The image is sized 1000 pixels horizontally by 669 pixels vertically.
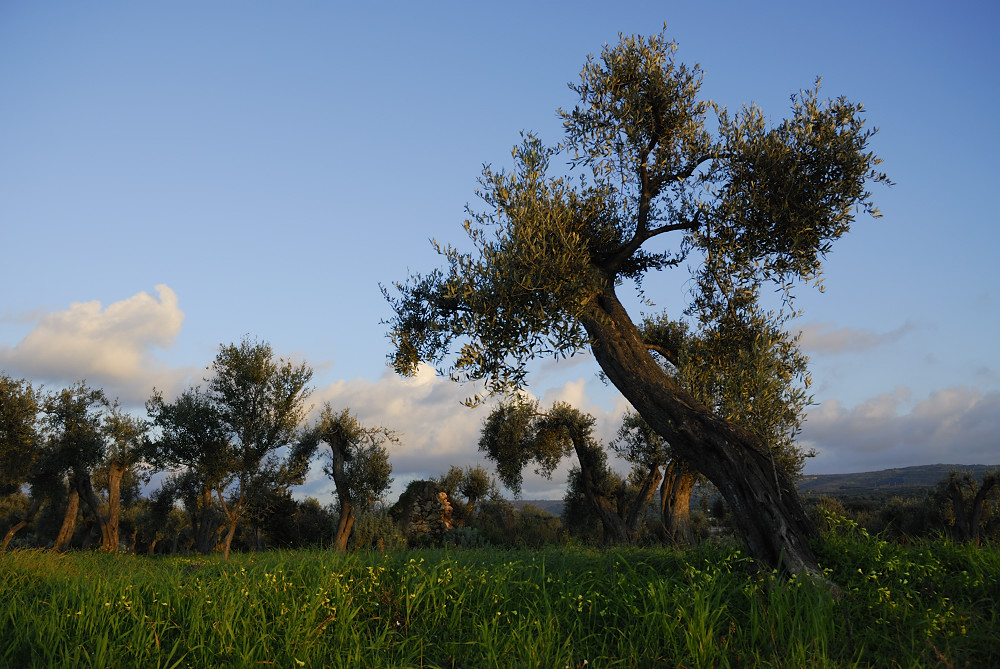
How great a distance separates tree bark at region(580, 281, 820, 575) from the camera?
10734 mm

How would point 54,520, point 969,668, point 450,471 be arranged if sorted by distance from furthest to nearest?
point 54,520, point 450,471, point 969,668

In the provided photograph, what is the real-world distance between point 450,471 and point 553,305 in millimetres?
29538

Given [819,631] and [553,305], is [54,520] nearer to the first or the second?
[553,305]

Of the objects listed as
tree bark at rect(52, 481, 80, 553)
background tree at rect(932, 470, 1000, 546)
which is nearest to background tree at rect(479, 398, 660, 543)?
background tree at rect(932, 470, 1000, 546)

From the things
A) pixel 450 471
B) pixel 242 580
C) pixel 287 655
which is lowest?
pixel 287 655

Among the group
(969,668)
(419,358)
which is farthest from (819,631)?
(419,358)

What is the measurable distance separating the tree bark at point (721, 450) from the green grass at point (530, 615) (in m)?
0.58

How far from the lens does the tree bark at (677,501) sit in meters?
26.0

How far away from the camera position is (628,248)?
14516mm

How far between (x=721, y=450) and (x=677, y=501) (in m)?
16.2

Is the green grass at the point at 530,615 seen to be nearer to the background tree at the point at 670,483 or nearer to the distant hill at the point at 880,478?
the background tree at the point at 670,483

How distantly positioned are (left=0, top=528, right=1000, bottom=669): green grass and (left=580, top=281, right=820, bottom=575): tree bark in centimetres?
58

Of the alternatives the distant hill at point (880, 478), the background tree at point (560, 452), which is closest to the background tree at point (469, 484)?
the background tree at point (560, 452)

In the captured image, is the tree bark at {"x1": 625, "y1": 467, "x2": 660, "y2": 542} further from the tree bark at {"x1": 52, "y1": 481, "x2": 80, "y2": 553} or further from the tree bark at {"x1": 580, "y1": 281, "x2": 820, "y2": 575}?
the tree bark at {"x1": 52, "y1": 481, "x2": 80, "y2": 553}
